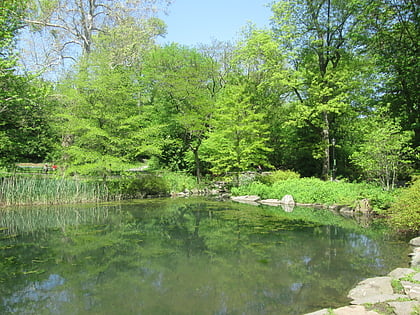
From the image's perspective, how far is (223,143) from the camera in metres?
19.9

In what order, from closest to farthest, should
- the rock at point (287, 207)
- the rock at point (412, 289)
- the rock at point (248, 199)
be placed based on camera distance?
the rock at point (412, 289), the rock at point (287, 207), the rock at point (248, 199)

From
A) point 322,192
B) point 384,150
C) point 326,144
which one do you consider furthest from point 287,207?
point 326,144

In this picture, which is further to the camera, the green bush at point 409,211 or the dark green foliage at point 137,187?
the dark green foliage at point 137,187

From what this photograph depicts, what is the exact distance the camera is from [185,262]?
6.86m

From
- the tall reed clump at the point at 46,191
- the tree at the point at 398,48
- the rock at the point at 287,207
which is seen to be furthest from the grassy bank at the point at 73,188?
the tree at the point at 398,48

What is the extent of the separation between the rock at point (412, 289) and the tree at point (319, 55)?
46.1ft

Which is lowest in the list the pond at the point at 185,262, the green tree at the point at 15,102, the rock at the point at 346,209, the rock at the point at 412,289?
the pond at the point at 185,262

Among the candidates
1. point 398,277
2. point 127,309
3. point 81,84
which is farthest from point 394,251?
point 81,84

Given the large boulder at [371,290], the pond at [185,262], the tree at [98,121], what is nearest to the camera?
the large boulder at [371,290]

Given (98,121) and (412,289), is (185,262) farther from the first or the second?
(98,121)

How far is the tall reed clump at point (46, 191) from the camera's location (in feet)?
43.8

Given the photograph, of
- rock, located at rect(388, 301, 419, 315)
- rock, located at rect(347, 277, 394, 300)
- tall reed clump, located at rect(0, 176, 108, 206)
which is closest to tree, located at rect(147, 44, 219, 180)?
tall reed clump, located at rect(0, 176, 108, 206)

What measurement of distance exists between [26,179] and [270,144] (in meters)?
15.4

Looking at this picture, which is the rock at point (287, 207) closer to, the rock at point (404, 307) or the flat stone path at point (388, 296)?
the flat stone path at point (388, 296)
